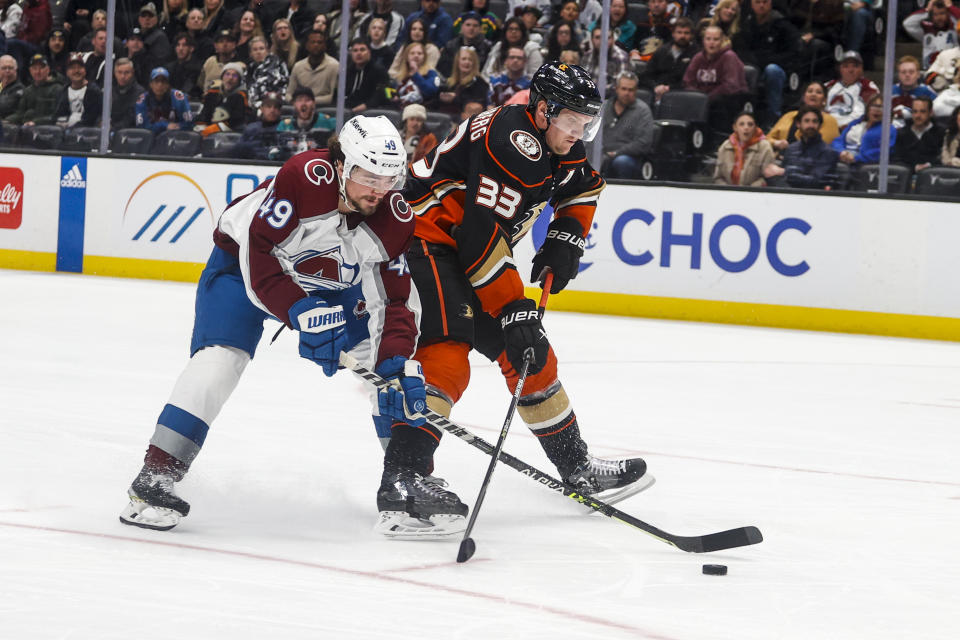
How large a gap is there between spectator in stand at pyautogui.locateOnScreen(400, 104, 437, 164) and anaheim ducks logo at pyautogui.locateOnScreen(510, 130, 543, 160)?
5396mm

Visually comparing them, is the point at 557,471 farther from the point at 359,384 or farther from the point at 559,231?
the point at 359,384

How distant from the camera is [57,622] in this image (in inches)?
86.3

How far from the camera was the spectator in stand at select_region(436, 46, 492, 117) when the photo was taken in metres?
8.64

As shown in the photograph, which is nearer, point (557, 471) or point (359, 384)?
point (557, 471)

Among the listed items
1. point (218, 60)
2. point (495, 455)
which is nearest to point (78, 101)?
point (218, 60)

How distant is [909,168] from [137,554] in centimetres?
595

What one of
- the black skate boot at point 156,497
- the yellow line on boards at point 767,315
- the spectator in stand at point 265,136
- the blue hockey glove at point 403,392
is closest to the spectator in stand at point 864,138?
the yellow line on boards at point 767,315

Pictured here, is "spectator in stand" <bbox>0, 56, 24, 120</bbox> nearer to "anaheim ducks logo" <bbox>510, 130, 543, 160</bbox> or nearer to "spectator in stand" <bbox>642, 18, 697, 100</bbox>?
"spectator in stand" <bbox>642, 18, 697, 100</bbox>

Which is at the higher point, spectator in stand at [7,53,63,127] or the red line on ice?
spectator in stand at [7,53,63,127]

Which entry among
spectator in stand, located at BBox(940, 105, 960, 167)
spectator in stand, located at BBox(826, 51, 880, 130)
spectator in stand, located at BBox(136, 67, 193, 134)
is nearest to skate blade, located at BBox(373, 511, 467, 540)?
spectator in stand, located at BBox(940, 105, 960, 167)

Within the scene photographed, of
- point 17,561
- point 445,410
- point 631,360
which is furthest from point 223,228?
point 631,360

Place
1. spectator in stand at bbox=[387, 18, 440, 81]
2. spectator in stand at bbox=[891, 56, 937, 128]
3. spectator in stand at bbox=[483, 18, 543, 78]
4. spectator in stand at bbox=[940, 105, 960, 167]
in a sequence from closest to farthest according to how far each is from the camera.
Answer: spectator in stand at bbox=[940, 105, 960, 167], spectator in stand at bbox=[891, 56, 937, 128], spectator in stand at bbox=[483, 18, 543, 78], spectator in stand at bbox=[387, 18, 440, 81]

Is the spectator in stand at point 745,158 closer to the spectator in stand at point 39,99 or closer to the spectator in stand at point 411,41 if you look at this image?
the spectator in stand at point 411,41

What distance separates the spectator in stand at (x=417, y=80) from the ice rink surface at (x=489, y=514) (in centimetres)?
330
